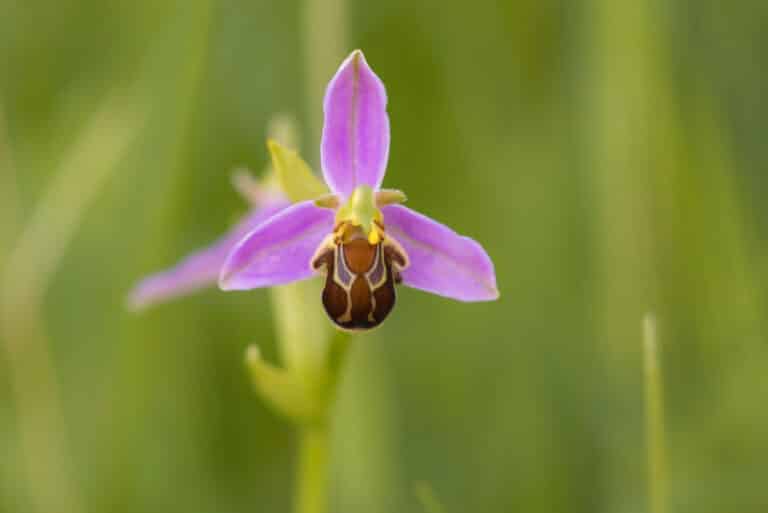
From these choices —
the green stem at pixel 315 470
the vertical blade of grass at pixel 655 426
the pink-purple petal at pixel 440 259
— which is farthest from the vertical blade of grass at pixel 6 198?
the vertical blade of grass at pixel 655 426

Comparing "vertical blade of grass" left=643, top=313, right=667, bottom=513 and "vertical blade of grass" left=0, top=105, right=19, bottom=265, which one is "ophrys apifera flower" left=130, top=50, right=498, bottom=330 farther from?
"vertical blade of grass" left=0, top=105, right=19, bottom=265

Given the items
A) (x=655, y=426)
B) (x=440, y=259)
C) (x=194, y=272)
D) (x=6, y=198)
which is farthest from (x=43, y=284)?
(x=655, y=426)

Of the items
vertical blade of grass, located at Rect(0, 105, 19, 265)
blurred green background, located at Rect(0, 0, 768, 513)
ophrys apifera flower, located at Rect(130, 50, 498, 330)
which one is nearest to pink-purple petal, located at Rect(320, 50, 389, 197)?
ophrys apifera flower, located at Rect(130, 50, 498, 330)

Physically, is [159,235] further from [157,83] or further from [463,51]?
[463,51]

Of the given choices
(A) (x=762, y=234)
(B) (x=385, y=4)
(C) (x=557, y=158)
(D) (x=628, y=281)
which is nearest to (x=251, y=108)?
(B) (x=385, y=4)

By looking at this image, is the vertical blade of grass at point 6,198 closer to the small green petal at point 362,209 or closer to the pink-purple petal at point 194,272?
the pink-purple petal at point 194,272

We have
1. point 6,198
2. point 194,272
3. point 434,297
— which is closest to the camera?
point 194,272

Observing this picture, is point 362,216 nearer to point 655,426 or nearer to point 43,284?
point 655,426
